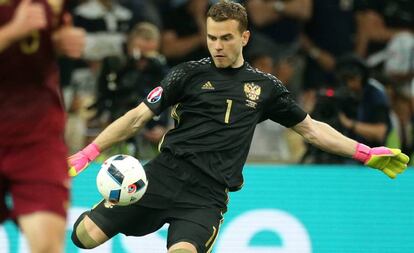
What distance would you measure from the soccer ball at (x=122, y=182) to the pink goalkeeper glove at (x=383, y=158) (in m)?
1.58

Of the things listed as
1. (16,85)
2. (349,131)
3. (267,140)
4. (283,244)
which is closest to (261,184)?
(283,244)

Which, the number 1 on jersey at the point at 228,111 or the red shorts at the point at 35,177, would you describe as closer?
the red shorts at the point at 35,177

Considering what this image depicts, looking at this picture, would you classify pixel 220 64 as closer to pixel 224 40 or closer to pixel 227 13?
pixel 224 40

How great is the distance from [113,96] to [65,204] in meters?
4.54

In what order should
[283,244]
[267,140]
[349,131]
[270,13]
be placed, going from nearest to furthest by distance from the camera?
[283,244]
[349,131]
[267,140]
[270,13]

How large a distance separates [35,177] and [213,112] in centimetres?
177

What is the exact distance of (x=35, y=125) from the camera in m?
5.30

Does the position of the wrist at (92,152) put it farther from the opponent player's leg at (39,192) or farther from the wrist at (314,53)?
the wrist at (314,53)

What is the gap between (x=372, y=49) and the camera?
39.2 feet

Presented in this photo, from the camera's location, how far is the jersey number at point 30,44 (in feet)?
17.1

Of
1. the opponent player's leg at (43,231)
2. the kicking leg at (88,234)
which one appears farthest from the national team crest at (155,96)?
the opponent player's leg at (43,231)

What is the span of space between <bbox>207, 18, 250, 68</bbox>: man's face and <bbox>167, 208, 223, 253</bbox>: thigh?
995mm

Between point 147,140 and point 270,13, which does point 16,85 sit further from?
point 270,13

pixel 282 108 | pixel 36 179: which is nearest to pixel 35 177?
pixel 36 179
